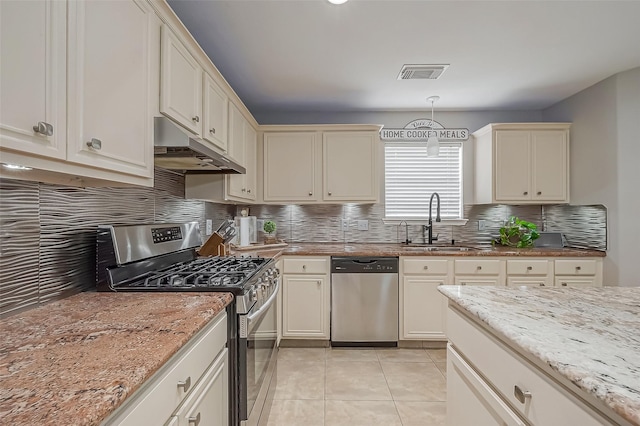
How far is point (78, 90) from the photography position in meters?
0.97

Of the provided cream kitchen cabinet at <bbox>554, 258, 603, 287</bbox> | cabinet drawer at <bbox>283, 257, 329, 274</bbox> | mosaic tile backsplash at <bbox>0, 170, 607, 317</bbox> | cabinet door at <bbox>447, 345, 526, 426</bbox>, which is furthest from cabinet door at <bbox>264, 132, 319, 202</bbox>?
cream kitchen cabinet at <bbox>554, 258, 603, 287</bbox>

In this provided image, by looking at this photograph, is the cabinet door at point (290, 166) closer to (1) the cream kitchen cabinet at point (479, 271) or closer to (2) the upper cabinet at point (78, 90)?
(1) the cream kitchen cabinet at point (479, 271)

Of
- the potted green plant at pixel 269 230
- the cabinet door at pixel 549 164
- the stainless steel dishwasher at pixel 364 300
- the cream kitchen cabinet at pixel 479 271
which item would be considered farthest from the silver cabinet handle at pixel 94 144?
the cabinet door at pixel 549 164

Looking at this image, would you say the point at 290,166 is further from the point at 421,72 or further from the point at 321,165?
the point at 421,72

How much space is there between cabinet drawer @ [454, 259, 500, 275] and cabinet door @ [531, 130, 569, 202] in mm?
956

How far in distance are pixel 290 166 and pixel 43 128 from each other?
2.70m

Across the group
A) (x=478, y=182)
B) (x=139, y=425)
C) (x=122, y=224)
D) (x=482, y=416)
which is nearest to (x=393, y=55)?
(x=478, y=182)

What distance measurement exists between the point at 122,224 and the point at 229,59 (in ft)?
5.20

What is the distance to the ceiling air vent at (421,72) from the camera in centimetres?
266

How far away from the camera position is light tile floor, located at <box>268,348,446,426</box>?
6.62ft

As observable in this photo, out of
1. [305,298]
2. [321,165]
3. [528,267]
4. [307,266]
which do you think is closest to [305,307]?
[305,298]

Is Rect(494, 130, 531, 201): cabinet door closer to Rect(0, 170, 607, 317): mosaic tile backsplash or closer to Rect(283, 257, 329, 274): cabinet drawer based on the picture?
Rect(0, 170, 607, 317): mosaic tile backsplash

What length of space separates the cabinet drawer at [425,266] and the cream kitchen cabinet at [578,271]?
1037 millimetres

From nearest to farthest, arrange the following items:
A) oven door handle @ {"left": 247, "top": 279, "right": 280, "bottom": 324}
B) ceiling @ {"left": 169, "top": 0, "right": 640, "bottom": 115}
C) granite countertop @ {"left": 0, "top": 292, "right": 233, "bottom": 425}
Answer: granite countertop @ {"left": 0, "top": 292, "right": 233, "bottom": 425} < oven door handle @ {"left": 247, "top": 279, "right": 280, "bottom": 324} < ceiling @ {"left": 169, "top": 0, "right": 640, "bottom": 115}
